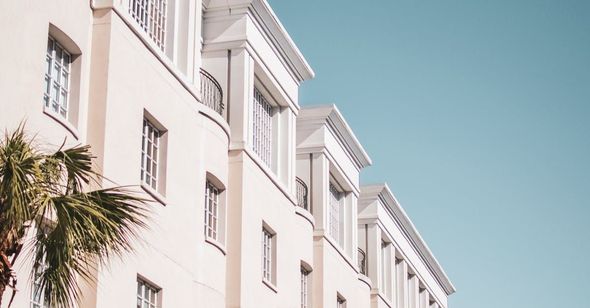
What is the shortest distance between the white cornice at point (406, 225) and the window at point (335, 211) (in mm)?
4649

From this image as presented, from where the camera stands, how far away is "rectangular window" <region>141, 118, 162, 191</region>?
28594mm

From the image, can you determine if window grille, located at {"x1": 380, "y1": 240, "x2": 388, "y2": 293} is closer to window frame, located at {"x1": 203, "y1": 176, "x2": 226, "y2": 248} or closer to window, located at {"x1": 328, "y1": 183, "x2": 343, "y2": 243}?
window, located at {"x1": 328, "y1": 183, "x2": 343, "y2": 243}

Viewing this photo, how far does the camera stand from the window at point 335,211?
151 feet

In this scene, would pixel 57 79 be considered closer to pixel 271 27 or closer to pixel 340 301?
pixel 271 27

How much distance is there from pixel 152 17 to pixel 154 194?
494 cm

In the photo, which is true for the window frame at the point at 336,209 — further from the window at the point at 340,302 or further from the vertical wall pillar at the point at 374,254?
the vertical wall pillar at the point at 374,254

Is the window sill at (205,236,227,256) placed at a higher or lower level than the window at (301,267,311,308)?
lower

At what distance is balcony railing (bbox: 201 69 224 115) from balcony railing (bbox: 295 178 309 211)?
8355 mm

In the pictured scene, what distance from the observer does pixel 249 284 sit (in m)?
34.0

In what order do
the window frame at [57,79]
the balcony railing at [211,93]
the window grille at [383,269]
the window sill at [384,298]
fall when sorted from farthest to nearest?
the window grille at [383,269] → the window sill at [384,298] → the balcony railing at [211,93] → the window frame at [57,79]

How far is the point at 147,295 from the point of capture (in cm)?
2791

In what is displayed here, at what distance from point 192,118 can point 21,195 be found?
14.4m

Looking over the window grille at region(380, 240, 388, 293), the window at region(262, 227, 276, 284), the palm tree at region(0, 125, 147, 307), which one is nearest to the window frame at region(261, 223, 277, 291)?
the window at region(262, 227, 276, 284)

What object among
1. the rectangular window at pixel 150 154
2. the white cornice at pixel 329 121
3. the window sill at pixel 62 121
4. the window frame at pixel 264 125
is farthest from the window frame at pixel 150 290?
the white cornice at pixel 329 121
